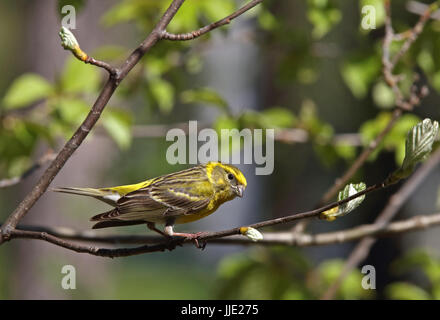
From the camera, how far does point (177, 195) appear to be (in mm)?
2273

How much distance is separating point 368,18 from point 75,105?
1.85m

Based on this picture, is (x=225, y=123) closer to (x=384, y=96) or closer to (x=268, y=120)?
(x=268, y=120)

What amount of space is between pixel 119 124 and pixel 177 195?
1.42m

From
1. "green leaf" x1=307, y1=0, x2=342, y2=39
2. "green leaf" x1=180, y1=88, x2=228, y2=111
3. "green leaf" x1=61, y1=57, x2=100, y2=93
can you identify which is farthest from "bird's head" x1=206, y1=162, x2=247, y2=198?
"green leaf" x1=61, y1=57, x2=100, y2=93

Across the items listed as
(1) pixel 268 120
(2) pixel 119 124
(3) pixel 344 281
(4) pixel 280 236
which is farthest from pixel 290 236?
(3) pixel 344 281

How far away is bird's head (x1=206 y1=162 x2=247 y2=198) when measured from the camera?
2148 millimetres

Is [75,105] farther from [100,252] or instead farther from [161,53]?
[100,252]

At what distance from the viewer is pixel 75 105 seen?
362cm

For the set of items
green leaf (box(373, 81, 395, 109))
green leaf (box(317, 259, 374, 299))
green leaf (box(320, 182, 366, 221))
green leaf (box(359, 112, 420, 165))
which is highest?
green leaf (box(373, 81, 395, 109))

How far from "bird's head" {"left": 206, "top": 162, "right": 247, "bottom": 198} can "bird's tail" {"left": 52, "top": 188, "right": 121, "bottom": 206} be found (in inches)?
15.4

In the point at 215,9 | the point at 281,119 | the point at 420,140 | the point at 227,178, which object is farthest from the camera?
the point at 281,119

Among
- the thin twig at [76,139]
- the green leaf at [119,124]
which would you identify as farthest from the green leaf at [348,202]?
the green leaf at [119,124]

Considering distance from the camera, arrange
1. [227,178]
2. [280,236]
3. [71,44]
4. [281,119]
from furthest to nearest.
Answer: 1. [281,119]
2. [280,236]
3. [227,178]
4. [71,44]

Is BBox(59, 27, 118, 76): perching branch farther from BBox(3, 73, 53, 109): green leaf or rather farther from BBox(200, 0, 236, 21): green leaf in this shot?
BBox(3, 73, 53, 109): green leaf
